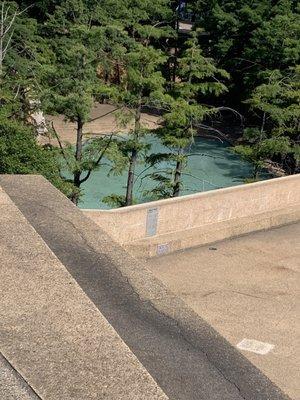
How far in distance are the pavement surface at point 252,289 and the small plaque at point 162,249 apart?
0.16 meters

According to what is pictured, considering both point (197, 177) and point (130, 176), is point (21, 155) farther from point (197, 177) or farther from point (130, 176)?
point (197, 177)

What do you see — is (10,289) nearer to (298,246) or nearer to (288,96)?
(298,246)

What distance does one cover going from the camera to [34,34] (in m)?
35.7

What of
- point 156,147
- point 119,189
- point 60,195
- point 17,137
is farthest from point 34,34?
point 60,195

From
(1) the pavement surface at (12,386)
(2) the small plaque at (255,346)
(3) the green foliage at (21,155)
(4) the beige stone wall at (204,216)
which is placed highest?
(3) the green foliage at (21,155)

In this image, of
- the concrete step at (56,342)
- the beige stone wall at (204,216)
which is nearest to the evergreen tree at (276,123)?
the beige stone wall at (204,216)

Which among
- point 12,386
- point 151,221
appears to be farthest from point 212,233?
point 12,386

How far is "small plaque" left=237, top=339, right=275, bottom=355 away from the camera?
12.6 metres

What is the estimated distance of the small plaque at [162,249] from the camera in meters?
16.5

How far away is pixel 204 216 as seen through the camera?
17172 mm

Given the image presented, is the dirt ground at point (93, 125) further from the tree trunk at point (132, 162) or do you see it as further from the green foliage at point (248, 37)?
the tree trunk at point (132, 162)

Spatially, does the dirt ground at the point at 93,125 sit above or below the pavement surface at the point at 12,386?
below

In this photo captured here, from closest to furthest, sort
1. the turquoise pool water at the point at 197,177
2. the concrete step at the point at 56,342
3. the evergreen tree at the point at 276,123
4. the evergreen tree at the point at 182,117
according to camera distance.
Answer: the concrete step at the point at 56,342
the evergreen tree at the point at 182,117
the evergreen tree at the point at 276,123
the turquoise pool water at the point at 197,177

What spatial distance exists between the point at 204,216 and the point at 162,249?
159 cm
